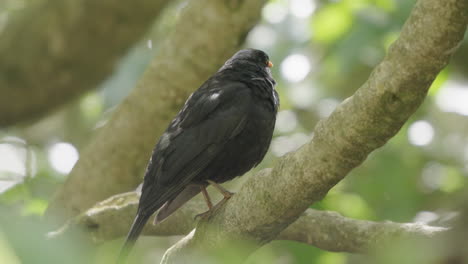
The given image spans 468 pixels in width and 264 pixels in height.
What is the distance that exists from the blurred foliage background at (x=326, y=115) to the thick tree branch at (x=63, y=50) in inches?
17.0

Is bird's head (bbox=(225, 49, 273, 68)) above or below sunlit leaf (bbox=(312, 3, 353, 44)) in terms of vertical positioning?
below

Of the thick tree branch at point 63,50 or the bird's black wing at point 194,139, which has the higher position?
the thick tree branch at point 63,50

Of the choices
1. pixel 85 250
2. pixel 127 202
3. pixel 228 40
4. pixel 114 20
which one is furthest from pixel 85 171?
pixel 85 250

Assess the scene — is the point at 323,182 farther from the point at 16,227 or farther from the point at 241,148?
the point at 16,227

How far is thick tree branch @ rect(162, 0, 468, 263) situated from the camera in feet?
6.51

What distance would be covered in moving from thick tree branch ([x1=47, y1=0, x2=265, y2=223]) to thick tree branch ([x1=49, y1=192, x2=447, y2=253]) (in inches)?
22.0

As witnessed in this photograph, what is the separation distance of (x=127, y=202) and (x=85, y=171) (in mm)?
650

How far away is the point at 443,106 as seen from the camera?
18.9 ft

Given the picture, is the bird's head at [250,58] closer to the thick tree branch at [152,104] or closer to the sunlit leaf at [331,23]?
the thick tree branch at [152,104]

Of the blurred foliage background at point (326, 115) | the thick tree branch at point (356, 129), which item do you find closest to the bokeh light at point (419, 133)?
the blurred foliage background at point (326, 115)

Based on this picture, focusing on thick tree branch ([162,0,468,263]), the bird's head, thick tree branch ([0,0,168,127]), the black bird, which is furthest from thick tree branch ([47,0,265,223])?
thick tree branch ([162,0,468,263])

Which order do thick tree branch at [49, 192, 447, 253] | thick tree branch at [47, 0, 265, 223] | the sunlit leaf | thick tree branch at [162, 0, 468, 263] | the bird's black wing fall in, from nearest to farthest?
1. thick tree branch at [162, 0, 468, 263]
2. thick tree branch at [49, 192, 447, 253]
3. the bird's black wing
4. thick tree branch at [47, 0, 265, 223]
5. the sunlit leaf

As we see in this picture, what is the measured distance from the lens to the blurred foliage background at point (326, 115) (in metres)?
4.76

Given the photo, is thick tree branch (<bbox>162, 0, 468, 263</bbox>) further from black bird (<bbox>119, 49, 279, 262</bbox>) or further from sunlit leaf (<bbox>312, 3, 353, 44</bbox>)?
sunlit leaf (<bbox>312, 3, 353, 44</bbox>)
